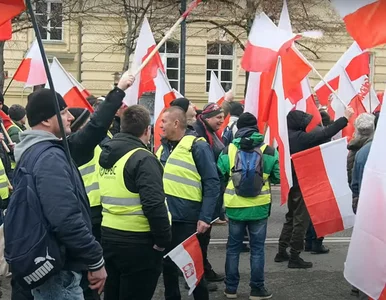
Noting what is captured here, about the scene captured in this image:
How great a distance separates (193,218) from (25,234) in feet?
7.80

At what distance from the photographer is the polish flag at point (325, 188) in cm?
623

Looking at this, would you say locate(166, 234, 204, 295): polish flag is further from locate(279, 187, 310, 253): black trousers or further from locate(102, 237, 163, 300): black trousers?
locate(279, 187, 310, 253): black trousers

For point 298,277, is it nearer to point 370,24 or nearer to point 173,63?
point 370,24

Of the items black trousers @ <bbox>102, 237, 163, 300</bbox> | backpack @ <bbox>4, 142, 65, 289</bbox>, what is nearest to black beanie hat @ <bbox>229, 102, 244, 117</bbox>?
black trousers @ <bbox>102, 237, 163, 300</bbox>

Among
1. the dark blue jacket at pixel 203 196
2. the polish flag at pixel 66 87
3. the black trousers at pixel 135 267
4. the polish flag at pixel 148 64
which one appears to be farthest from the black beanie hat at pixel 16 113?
the black trousers at pixel 135 267

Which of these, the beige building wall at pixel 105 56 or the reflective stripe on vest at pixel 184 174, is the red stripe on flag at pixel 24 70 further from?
the beige building wall at pixel 105 56

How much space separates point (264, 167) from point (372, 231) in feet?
7.43

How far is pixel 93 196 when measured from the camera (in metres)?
5.23

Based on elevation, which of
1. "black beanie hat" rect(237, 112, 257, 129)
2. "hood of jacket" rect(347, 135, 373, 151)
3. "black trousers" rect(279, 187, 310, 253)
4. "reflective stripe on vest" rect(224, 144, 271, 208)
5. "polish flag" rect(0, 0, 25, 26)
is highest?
"polish flag" rect(0, 0, 25, 26)

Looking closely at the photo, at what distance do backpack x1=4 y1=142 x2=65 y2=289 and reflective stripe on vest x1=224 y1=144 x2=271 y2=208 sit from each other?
2945mm

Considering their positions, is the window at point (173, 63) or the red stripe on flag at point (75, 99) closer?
the red stripe on flag at point (75, 99)

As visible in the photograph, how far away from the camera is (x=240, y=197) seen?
597cm

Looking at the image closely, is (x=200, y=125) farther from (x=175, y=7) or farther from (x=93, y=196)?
(x=175, y=7)

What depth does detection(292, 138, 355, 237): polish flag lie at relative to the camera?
6.23 m
